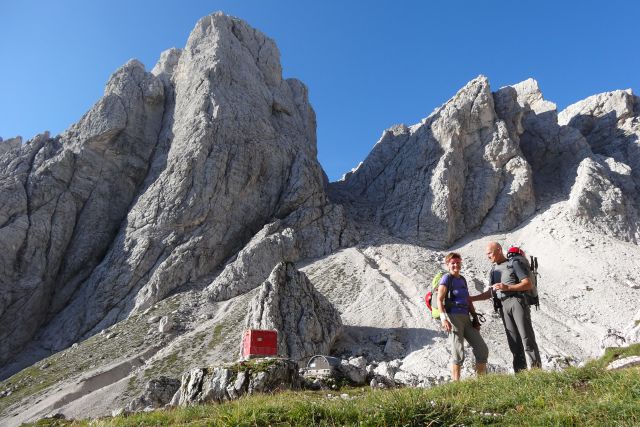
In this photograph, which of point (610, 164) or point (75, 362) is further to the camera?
point (610, 164)

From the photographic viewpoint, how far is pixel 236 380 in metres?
13.8

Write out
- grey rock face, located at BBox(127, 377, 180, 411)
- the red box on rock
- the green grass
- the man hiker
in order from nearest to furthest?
the green grass < the man hiker < grey rock face, located at BBox(127, 377, 180, 411) < the red box on rock

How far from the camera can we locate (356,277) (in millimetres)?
49188

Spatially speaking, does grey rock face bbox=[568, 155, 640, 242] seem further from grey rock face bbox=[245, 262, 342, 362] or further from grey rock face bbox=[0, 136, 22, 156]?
grey rock face bbox=[0, 136, 22, 156]

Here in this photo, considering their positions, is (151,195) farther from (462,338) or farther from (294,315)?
(462,338)

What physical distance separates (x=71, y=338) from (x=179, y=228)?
56.4ft

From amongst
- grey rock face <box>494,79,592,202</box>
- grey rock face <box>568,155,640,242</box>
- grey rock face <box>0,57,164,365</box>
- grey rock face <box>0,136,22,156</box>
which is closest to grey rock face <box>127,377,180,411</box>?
grey rock face <box>0,57,164,365</box>

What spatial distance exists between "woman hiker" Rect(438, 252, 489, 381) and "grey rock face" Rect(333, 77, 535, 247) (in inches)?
1976

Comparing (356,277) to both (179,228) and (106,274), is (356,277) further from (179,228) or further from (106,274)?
(106,274)

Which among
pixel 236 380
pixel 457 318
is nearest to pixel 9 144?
pixel 236 380

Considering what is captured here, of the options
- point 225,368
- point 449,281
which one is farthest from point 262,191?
point 449,281

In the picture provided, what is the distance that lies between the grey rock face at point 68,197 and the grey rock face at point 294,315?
1235 inches

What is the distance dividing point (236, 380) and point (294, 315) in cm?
2297

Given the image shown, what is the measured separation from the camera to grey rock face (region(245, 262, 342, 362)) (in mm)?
34781
